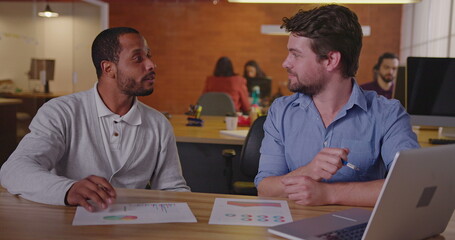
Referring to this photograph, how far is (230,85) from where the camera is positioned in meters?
6.42

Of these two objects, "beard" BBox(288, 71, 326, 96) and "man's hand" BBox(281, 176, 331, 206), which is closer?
"man's hand" BBox(281, 176, 331, 206)

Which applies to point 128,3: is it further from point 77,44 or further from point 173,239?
point 173,239

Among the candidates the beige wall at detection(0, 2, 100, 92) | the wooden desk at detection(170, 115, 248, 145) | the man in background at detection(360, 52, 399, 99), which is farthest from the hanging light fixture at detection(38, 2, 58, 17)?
the man in background at detection(360, 52, 399, 99)

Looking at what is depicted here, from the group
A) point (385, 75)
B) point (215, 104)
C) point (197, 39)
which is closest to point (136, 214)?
point (215, 104)

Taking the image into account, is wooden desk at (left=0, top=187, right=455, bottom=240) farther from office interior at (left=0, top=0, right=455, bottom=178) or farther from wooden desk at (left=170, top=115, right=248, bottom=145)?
office interior at (left=0, top=0, right=455, bottom=178)

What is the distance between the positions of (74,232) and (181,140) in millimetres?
2090

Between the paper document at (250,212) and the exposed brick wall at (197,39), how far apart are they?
7508mm

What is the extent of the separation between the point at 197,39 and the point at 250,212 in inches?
318

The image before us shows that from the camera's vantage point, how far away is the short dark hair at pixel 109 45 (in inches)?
87.0

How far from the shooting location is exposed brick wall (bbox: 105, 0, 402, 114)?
9141 millimetres

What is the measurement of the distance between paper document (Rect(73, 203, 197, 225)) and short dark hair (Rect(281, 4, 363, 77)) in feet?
2.75

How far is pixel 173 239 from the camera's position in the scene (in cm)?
127

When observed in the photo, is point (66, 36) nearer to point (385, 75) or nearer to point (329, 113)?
point (385, 75)

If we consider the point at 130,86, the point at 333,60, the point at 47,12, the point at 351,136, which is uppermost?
the point at 47,12
